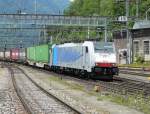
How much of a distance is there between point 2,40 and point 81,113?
448 feet

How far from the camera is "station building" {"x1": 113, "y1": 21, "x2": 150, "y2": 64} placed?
2928 inches

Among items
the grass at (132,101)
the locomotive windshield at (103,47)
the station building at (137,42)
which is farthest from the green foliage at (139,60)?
the grass at (132,101)

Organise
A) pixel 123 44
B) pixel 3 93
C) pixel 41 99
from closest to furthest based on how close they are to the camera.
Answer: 1. pixel 41 99
2. pixel 3 93
3. pixel 123 44

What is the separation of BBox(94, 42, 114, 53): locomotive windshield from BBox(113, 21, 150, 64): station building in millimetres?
35627

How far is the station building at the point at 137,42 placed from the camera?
74.4m

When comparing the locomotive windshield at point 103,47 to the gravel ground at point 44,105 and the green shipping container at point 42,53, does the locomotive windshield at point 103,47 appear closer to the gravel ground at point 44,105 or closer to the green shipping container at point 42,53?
the gravel ground at point 44,105

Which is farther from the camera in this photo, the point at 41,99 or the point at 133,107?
the point at 41,99

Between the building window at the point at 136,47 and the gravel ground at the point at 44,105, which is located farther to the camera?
the building window at the point at 136,47

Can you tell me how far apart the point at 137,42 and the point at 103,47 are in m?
43.0

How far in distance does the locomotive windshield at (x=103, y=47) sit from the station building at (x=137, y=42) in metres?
35.6

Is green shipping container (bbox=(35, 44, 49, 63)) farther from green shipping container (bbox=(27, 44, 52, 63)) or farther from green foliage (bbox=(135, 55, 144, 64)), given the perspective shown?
green foliage (bbox=(135, 55, 144, 64))

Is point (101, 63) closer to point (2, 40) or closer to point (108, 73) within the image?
point (108, 73)

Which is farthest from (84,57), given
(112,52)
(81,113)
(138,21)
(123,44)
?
(123,44)

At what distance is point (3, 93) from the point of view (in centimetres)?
2606
